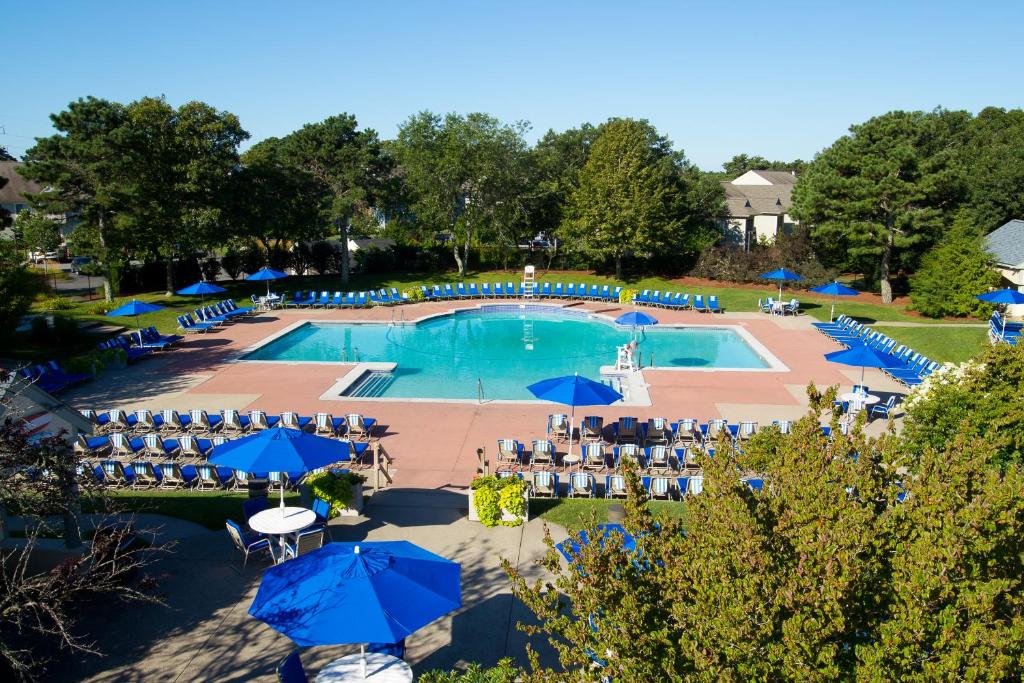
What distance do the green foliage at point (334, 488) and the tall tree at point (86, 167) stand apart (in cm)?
2324

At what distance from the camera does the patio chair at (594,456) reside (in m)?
14.8

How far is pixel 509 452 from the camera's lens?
14.9m

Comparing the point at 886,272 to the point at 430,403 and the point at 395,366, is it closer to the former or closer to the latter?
the point at 395,366

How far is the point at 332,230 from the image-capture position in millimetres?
40094

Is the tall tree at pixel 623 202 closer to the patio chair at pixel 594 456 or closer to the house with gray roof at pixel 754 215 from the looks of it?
the house with gray roof at pixel 754 215

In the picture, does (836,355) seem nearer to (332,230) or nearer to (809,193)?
(809,193)

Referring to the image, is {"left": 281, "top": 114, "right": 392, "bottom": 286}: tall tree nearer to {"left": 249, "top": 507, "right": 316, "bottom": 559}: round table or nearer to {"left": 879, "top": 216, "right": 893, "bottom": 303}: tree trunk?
{"left": 879, "top": 216, "right": 893, "bottom": 303}: tree trunk

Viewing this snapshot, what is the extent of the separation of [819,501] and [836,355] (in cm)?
1446

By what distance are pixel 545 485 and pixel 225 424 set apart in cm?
819

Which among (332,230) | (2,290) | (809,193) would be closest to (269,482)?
(2,290)

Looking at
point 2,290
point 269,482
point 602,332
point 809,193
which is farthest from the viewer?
point 809,193

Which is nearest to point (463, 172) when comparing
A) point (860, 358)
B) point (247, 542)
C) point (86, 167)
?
point (86, 167)

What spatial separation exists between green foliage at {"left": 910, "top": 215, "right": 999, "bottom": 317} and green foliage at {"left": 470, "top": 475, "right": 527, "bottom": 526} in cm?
2641

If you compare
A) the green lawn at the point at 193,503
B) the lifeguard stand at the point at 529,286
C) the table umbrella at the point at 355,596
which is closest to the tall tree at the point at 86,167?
the lifeguard stand at the point at 529,286
